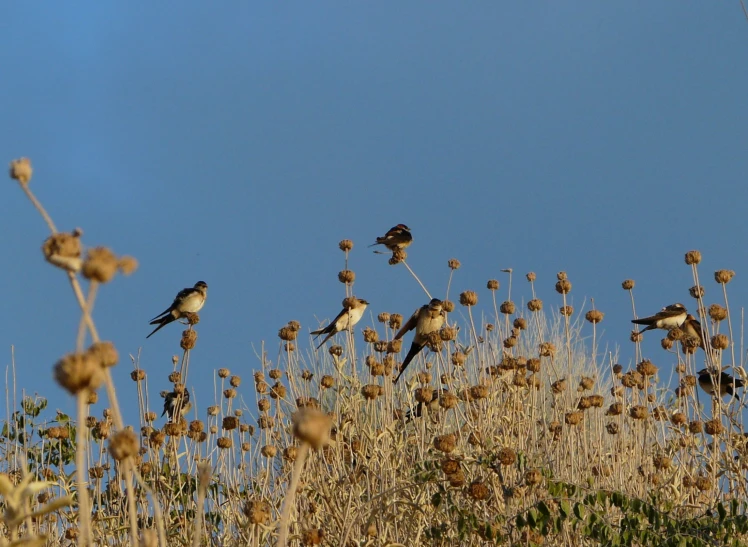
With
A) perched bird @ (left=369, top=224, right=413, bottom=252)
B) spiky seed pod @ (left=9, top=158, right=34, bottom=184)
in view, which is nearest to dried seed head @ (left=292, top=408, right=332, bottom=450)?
spiky seed pod @ (left=9, top=158, right=34, bottom=184)

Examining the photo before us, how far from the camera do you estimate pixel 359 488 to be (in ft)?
14.6

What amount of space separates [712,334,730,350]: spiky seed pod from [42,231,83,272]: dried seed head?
4290 mm

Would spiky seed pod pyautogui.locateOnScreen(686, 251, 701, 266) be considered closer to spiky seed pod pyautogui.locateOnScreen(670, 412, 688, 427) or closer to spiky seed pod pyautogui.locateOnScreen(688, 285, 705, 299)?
spiky seed pod pyautogui.locateOnScreen(688, 285, 705, 299)

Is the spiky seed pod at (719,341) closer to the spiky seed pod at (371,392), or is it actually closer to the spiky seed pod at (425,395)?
the spiky seed pod at (425,395)

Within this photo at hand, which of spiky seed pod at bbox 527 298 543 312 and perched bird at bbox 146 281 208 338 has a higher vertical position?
perched bird at bbox 146 281 208 338

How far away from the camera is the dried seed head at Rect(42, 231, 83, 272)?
1.43 meters

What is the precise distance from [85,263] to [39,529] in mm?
4242

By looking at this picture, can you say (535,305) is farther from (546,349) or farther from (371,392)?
(371,392)

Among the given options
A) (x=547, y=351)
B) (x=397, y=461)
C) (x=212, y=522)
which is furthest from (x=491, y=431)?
(x=212, y=522)

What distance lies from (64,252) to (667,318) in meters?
6.77

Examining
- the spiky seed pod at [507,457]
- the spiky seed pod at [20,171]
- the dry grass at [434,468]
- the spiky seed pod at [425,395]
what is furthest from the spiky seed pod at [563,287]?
the spiky seed pod at [20,171]

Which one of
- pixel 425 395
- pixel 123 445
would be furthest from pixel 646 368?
pixel 123 445

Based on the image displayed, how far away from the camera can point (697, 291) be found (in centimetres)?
523

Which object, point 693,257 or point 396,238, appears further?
point 396,238
